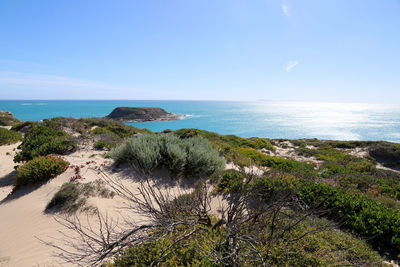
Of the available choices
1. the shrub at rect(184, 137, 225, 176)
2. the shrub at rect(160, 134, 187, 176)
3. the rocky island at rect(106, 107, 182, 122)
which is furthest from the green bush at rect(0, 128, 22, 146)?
the rocky island at rect(106, 107, 182, 122)

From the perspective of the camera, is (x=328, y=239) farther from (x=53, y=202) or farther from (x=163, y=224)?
(x=53, y=202)

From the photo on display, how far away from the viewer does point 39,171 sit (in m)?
5.98

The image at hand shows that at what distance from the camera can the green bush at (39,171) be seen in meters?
5.88

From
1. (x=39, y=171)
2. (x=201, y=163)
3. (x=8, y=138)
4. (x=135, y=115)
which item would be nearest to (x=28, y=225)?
(x=39, y=171)

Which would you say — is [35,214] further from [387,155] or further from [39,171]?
[387,155]

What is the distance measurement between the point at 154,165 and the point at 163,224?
402 cm

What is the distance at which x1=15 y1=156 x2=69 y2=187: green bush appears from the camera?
19.3ft

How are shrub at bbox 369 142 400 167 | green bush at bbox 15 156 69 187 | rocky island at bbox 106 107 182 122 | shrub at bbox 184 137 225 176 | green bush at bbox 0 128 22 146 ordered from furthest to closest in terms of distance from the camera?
rocky island at bbox 106 107 182 122, shrub at bbox 369 142 400 167, green bush at bbox 0 128 22 146, shrub at bbox 184 137 225 176, green bush at bbox 15 156 69 187

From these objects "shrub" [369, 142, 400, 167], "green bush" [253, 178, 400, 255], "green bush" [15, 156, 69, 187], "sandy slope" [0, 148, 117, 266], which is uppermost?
"green bush" [15, 156, 69, 187]

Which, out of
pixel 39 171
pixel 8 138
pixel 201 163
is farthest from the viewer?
pixel 8 138

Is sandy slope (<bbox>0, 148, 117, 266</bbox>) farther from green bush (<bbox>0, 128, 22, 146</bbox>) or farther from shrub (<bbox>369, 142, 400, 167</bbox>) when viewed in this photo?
shrub (<bbox>369, 142, 400, 167</bbox>)

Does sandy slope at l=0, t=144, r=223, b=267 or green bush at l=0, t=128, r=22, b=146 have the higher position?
green bush at l=0, t=128, r=22, b=146

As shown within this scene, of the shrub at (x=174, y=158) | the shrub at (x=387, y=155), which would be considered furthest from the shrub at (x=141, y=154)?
the shrub at (x=387, y=155)

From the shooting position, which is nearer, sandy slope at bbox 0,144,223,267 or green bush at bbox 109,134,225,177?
sandy slope at bbox 0,144,223,267
